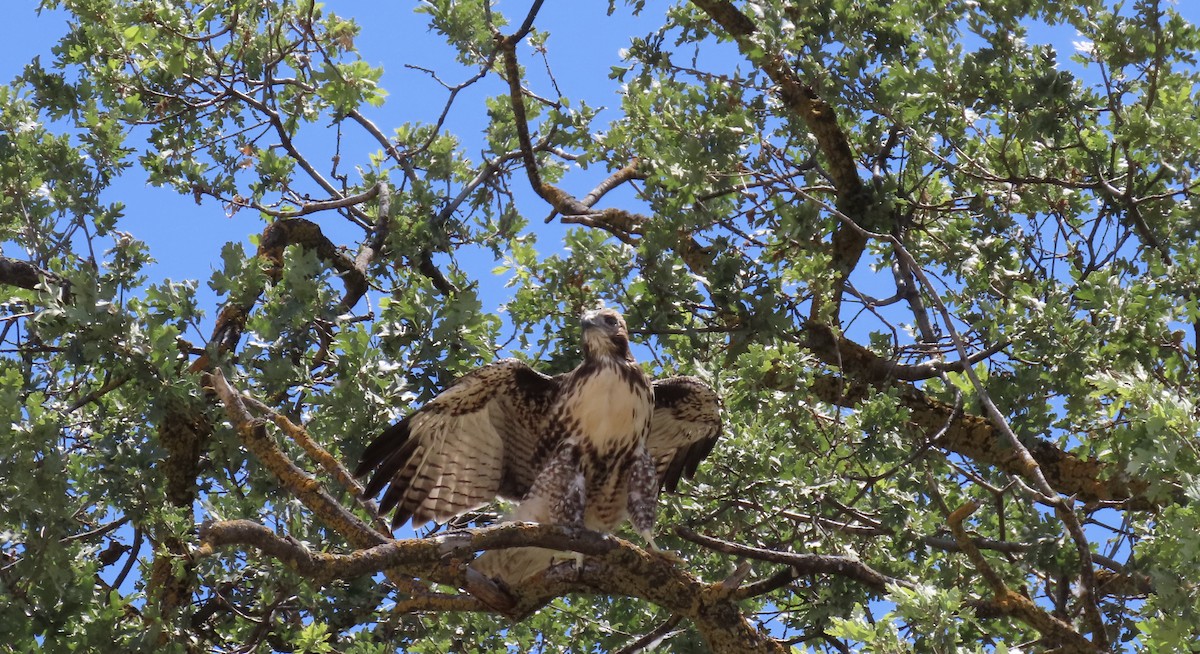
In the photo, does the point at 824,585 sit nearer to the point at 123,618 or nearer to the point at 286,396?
the point at 286,396

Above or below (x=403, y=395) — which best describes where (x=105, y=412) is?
above

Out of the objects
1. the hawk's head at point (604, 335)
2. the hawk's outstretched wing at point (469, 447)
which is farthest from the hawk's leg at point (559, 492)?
the hawk's head at point (604, 335)

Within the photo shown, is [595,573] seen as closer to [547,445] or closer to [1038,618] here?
[547,445]

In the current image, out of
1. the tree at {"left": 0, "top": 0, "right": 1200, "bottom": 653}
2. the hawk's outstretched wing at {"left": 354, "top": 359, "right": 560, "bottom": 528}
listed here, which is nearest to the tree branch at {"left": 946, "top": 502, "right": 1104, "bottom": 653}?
the tree at {"left": 0, "top": 0, "right": 1200, "bottom": 653}

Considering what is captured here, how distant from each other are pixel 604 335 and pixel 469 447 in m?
0.80

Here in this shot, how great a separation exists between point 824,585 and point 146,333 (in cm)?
319

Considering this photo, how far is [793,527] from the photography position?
5.96 m

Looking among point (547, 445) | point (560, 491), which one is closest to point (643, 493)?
point (560, 491)

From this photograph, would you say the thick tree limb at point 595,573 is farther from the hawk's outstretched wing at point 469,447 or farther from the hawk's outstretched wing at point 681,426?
the hawk's outstretched wing at point 681,426

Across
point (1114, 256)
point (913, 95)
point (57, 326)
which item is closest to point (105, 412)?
point (57, 326)

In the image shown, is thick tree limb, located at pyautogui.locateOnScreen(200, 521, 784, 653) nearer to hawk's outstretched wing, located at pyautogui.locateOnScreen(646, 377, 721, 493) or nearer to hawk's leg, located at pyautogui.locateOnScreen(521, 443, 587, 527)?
hawk's leg, located at pyautogui.locateOnScreen(521, 443, 587, 527)

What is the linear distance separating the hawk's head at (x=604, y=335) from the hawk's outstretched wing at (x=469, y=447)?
29 centimetres

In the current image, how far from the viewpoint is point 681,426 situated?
6.09 m

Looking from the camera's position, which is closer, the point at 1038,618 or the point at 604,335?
the point at 1038,618
